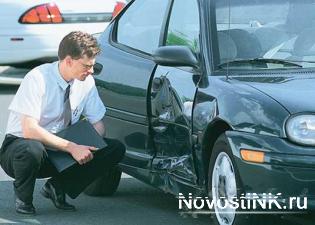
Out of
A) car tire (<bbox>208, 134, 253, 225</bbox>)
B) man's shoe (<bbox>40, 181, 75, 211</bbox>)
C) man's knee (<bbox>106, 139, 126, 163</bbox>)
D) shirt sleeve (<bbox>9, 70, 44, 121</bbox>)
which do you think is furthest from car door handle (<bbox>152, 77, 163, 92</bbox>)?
man's shoe (<bbox>40, 181, 75, 211</bbox>)

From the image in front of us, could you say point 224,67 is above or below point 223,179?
above

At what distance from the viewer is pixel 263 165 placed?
4945mm

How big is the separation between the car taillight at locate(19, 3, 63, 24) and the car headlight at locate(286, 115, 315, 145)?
23.8ft

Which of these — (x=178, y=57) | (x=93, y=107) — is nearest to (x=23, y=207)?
(x=93, y=107)

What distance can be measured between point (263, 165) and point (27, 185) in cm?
191

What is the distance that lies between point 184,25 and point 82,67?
27.8 inches

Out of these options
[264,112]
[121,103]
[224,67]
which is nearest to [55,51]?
[121,103]

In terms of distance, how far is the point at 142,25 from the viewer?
6902 mm

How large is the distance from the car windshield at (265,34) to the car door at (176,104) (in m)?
0.21

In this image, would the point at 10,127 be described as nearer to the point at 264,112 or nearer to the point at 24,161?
the point at 24,161

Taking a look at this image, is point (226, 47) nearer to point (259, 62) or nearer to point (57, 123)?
point (259, 62)

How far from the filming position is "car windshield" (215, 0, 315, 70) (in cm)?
575

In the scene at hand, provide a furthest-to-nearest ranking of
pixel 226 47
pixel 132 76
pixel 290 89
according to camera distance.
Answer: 1. pixel 132 76
2. pixel 226 47
3. pixel 290 89

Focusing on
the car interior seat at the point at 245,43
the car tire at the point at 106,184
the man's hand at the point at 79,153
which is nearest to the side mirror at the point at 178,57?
the car interior seat at the point at 245,43
